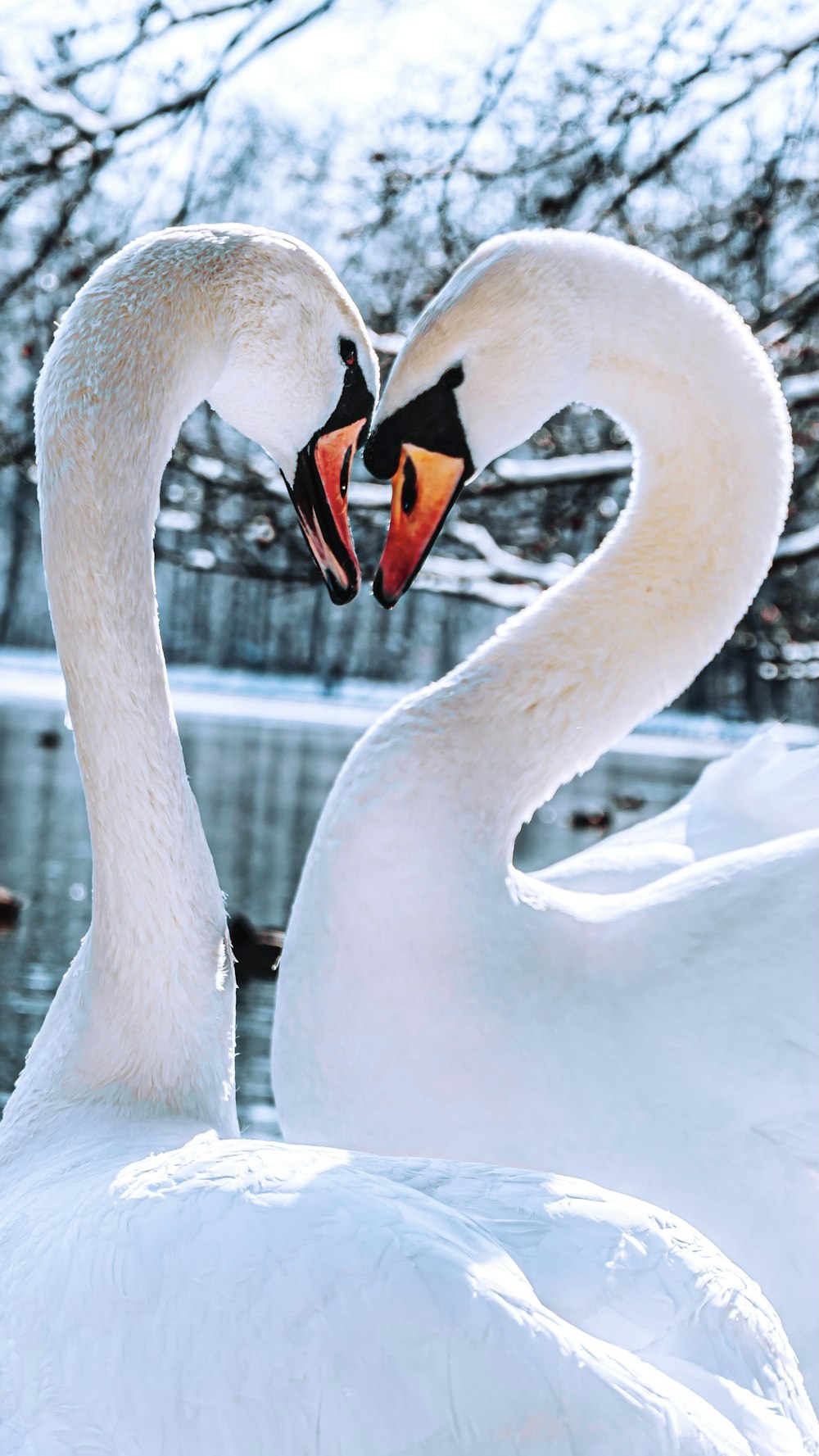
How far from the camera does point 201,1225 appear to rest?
1.25 meters

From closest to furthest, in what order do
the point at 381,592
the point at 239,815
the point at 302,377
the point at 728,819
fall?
the point at 302,377 → the point at 381,592 → the point at 728,819 → the point at 239,815

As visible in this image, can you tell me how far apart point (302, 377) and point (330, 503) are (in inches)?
7.3

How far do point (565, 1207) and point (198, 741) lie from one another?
11903mm

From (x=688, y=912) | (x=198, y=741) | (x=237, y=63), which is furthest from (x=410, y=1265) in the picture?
(x=198, y=741)

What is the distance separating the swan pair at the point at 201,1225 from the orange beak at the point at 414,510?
606 millimetres

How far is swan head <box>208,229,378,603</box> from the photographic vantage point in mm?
1905

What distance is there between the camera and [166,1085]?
5.51ft

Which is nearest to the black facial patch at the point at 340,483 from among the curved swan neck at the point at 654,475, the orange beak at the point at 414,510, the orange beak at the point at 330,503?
the orange beak at the point at 330,503

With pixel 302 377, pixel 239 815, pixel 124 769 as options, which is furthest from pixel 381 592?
pixel 239 815

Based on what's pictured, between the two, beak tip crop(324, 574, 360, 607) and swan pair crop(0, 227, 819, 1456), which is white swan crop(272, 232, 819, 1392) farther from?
swan pair crop(0, 227, 819, 1456)

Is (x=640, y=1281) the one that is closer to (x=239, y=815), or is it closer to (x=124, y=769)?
(x=124, y=769)

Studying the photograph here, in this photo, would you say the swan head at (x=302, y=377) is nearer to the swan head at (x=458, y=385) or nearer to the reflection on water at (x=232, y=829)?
the swan head at (x=458, y=385)

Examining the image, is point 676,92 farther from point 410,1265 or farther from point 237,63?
point 410,1265

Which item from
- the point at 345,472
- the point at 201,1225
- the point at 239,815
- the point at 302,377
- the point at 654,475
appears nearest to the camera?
the point at 201,1225
